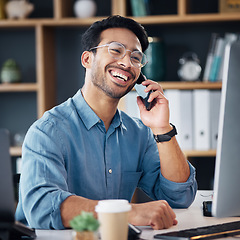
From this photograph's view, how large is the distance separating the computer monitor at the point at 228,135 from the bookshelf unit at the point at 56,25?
200cm

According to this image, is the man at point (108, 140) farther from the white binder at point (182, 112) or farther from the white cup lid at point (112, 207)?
the white binder at point (182, 112)

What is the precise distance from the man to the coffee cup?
1.35ft

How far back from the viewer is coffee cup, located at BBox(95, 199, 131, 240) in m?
1.05

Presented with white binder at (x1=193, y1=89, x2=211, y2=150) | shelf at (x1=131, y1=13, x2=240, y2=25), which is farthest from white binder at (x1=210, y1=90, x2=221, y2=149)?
shelf at (x1=131, y1=13, x2=240, y2=25)

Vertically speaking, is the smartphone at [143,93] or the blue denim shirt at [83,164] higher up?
the smartphone at [143,93]

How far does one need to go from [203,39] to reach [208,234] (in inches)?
92.3

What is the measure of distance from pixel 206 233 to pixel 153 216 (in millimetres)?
159

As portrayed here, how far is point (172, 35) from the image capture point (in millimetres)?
3379

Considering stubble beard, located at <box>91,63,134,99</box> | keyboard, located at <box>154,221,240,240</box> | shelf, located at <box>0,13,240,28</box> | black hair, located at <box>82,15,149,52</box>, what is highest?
shelf, located at <box>0,13,240,28</box>

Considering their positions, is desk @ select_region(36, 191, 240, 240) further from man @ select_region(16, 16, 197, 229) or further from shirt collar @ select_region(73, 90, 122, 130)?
shirt collar @ select_region(73, 90, 122, 130)

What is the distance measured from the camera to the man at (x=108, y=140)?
62.3 inches

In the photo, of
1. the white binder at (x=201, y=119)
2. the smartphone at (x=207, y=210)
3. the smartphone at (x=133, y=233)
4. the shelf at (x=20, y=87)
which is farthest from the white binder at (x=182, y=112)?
the smartphone at (x=133, y=233)

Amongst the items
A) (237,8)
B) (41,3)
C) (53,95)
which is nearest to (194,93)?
(237,8)

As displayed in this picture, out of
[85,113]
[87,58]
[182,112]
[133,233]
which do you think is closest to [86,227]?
[133,233]
